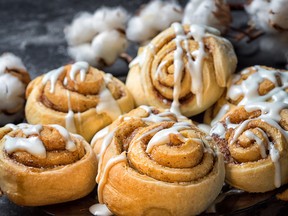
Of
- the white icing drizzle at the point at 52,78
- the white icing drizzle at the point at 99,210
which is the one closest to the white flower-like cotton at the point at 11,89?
the white icing drizzle at the point at 52,78

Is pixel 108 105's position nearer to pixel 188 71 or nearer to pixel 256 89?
pixel 188 71

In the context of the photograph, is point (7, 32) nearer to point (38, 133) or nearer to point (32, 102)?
point (32, 102)

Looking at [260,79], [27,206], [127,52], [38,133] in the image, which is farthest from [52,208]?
[127,52]

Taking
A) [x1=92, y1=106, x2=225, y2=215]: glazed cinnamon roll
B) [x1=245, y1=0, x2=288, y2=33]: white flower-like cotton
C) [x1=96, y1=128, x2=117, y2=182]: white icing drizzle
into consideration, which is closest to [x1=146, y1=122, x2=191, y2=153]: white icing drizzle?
[x1=92, y1=106, x2=225, y2=215]: glazed cinnamon roll

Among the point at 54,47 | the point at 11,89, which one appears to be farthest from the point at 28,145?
the point at 54,47

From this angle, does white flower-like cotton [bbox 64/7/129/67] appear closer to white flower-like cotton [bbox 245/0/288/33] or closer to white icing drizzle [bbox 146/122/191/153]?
white flower-like cotton [bbox 245/0/288/33]
